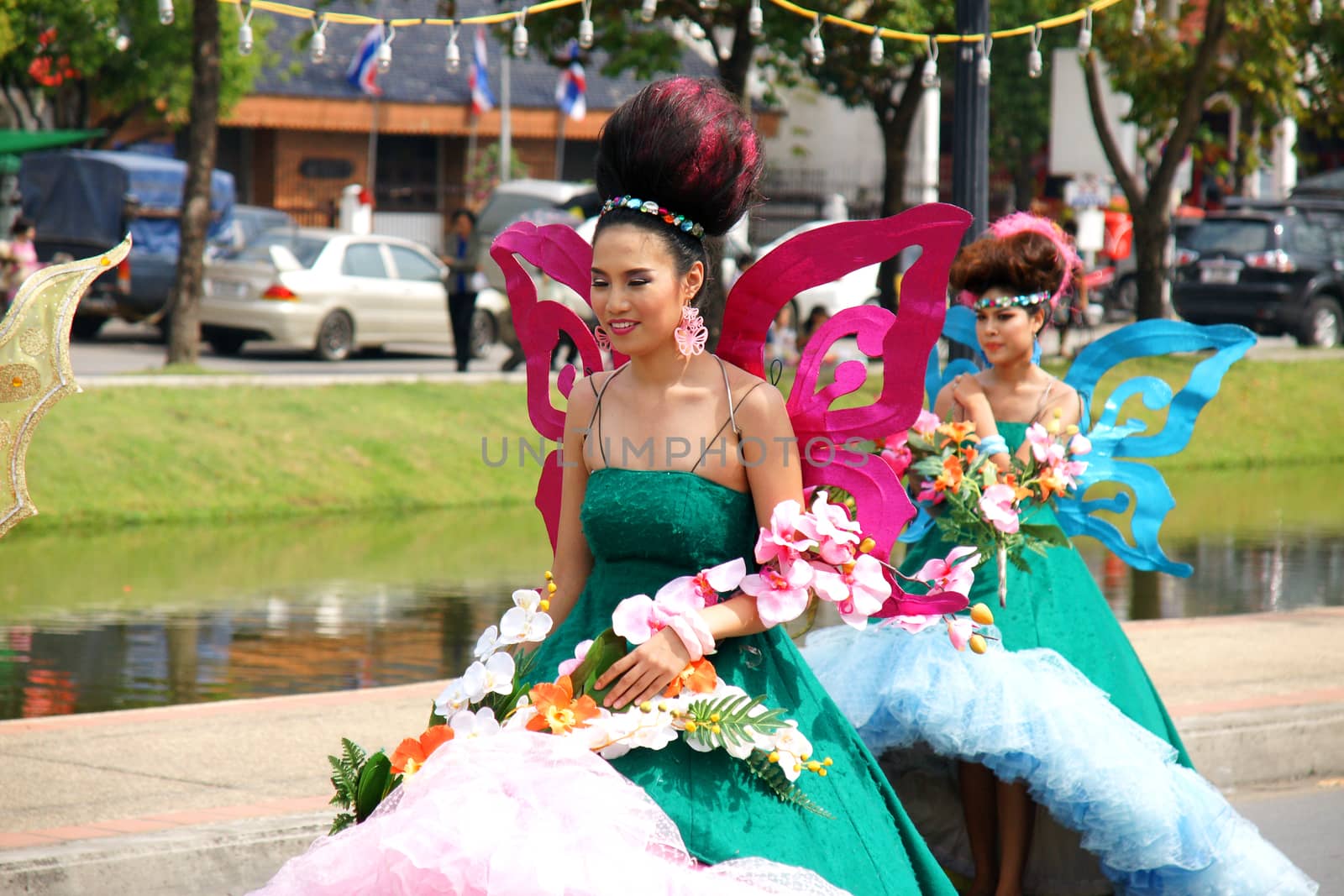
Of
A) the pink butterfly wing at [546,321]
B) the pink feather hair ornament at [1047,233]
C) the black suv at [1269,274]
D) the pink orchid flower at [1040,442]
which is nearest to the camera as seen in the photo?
the pink butterfly wing at [546,321]

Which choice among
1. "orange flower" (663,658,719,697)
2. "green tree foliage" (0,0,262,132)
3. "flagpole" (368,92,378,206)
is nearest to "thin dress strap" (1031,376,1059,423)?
"orange flower" (663,658,719,697)

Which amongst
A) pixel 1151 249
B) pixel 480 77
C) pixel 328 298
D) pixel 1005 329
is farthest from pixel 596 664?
pixel 480 77

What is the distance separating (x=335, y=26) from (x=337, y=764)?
34.5 meters

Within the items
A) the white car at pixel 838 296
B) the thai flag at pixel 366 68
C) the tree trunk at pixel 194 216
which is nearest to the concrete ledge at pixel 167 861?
the tree trunk at pixel 194 216

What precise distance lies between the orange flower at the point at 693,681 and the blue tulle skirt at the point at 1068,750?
1.52 m

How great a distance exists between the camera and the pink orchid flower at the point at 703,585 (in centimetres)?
339

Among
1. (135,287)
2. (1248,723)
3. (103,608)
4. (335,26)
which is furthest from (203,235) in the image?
(335,26)

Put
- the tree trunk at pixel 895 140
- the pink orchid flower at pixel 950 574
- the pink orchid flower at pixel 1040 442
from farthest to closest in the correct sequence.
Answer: the tree trunk at pixel 895 140 < the pink orchid flower at pixel 1040 442 < the pink orchid flower at pixel 950 574

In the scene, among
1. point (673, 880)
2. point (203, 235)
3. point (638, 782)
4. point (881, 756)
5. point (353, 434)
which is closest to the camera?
point (673, 880)

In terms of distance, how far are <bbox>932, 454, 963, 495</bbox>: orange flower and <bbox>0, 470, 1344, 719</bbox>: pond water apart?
2711 millimetres

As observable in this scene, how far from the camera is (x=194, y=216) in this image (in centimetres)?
1716

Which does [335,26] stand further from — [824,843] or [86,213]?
[824,843]

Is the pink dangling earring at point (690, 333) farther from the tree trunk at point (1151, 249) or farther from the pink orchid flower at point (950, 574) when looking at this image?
the tree trunk at point (1151, 249)

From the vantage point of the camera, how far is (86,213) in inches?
1010
